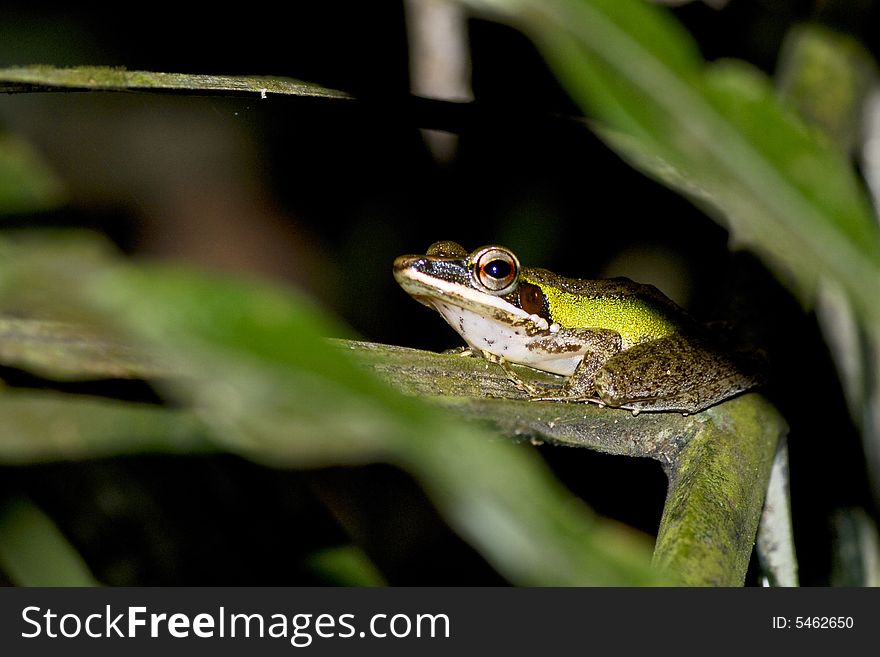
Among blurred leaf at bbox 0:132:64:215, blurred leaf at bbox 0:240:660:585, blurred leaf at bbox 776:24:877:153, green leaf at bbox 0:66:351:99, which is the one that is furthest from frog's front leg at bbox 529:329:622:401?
blurred leaf at bbox 0:240:660:585

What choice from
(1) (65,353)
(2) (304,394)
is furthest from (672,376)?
(2) (304,394)

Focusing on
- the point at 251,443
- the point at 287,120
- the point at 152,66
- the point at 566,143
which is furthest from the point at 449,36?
the point at 251,443

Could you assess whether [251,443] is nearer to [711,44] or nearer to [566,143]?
[566,143]

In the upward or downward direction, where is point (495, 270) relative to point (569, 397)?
upward

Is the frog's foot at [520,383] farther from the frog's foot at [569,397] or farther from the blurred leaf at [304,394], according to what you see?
the blurred leaf at [304,394]

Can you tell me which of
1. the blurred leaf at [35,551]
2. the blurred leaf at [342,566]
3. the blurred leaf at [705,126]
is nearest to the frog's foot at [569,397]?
the blurred leaf at [342,566]

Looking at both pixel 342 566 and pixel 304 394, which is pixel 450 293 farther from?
pixel 304 394

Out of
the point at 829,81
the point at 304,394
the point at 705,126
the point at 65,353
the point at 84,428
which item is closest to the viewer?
the point at 304,394
